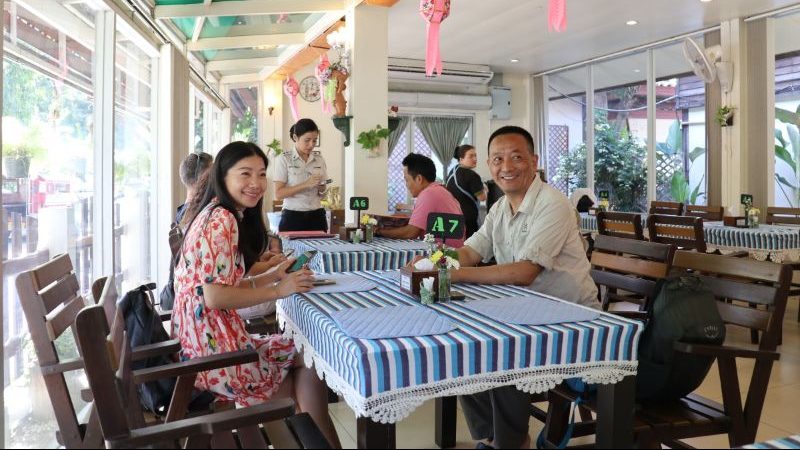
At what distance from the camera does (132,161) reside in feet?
18.3

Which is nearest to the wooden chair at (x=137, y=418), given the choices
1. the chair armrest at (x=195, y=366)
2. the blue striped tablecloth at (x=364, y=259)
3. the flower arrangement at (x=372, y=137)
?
the chair armrest at (x=195, y=366)

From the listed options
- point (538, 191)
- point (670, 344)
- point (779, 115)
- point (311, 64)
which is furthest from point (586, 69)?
point (670, 344)

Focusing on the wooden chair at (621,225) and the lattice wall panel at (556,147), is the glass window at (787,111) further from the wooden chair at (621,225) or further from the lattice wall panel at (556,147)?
the lattice wall panel at (556,147)

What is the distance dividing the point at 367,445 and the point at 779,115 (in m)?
8.21

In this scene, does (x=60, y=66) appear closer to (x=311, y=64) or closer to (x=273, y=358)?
(x=273, y=358)

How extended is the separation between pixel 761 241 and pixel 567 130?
21.6 feet

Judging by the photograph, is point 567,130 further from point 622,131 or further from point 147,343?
point 147,343

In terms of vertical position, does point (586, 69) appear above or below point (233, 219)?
above

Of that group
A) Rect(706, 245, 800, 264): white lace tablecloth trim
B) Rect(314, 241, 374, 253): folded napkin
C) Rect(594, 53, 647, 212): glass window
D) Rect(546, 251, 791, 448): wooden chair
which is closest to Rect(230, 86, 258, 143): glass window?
Rect(594, 53, 647, 212): glass window

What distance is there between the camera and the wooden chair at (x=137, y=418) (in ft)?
4.12

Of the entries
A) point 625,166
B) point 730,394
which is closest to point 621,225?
point 730,394

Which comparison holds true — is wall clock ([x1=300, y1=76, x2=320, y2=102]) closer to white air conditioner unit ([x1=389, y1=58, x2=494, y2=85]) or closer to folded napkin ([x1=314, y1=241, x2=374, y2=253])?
white air conditioner unit ([x1=389, y1=58, x2=494, y2=85])

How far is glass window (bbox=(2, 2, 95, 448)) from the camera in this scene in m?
2.75

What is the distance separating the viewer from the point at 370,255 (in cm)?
369
